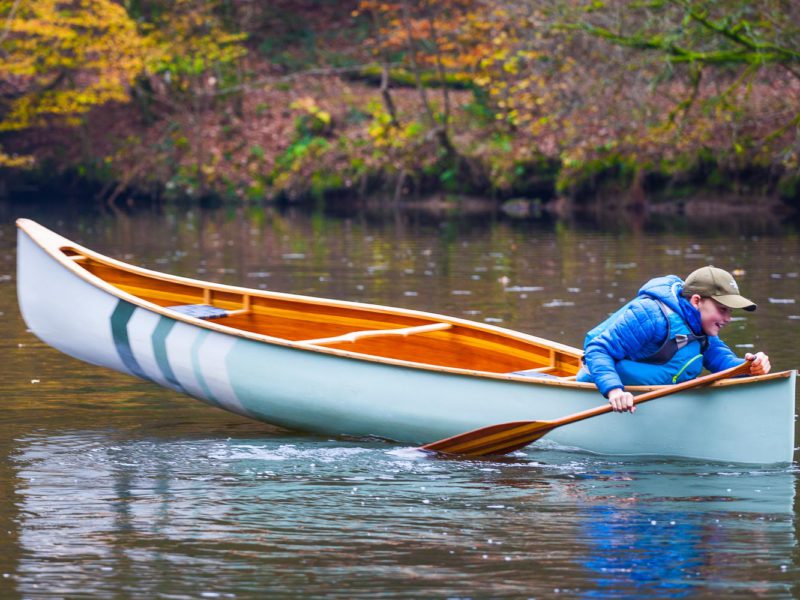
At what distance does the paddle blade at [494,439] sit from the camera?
7.61m

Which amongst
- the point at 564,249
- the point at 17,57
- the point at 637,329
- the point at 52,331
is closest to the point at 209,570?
the point at 637,329

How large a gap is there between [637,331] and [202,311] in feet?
10.7

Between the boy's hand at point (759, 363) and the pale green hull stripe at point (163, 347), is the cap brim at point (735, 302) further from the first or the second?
the pale green hull stripe at point (163, 347)

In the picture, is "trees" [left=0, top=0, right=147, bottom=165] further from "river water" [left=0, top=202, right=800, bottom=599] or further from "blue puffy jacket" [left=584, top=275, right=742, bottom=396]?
"blue puffy jacket" [left=584, top=275, right=742, bottom=396]

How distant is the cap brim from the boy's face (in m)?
0.07

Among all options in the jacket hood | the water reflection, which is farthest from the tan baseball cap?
the water reflection

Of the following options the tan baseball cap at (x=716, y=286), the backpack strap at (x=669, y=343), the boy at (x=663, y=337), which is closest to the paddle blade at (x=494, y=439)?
the boy at (x=663, y=337)

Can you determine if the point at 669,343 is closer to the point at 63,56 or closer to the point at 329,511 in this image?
the point at 329,511

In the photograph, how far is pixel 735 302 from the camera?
6.99 metres

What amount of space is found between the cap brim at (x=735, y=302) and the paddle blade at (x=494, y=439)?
3.76ft

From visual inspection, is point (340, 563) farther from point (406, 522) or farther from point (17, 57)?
point (17, 57)

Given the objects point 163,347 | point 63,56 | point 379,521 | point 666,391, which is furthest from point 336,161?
point 379,521

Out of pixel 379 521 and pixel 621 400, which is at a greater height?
pixel 621 400

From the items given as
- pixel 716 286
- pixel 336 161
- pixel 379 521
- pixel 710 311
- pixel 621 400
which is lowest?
pixel 379 521
